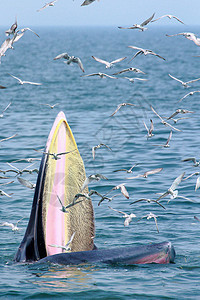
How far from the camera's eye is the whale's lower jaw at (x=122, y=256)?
13.0 m

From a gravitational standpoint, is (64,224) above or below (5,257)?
above

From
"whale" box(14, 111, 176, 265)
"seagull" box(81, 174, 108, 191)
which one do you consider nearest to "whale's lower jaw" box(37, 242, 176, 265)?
"whale" box(14, 111, 176, 265)

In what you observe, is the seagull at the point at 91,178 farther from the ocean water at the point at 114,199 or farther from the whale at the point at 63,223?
the ocean water at the point at 114,199

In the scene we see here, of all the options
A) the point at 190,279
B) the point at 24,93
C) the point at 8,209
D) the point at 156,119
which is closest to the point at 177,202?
the point at 8,209

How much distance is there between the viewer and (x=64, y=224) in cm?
1378

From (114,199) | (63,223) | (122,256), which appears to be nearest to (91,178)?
(63,223)

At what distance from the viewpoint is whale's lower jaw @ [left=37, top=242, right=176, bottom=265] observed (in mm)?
12969

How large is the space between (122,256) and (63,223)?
1562mm

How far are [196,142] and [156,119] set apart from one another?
8577 mm

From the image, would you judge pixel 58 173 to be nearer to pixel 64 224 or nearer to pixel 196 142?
pixel 64 224

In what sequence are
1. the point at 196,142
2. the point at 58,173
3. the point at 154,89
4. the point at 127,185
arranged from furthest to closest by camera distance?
the point at 154,89, the point at 196,142, the point at 127,185, the point at 58,173

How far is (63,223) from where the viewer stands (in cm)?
1376

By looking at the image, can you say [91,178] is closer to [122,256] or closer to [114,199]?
[122,256]

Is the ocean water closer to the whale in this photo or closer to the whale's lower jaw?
the whale's lower jaw
